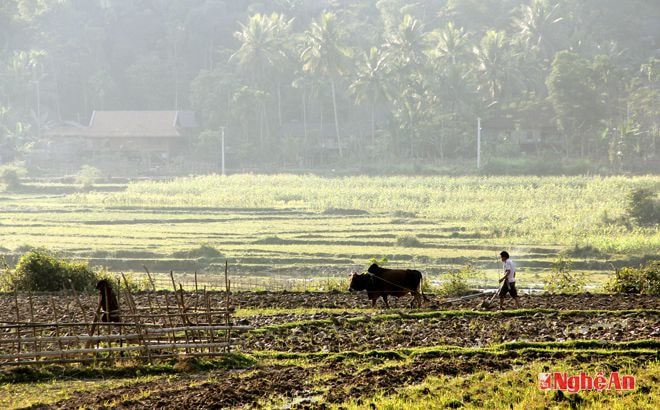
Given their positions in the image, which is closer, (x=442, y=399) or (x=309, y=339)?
(x=442, y=399)

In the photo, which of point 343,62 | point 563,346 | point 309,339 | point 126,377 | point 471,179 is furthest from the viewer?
point 343,62

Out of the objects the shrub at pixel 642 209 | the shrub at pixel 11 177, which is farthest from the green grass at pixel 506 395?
the shrub at pixel 11 177

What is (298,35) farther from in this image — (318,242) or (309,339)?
(309,339)

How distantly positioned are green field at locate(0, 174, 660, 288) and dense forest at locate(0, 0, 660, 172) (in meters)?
8.13

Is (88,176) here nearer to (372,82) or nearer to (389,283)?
(372,82)

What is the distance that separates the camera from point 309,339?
14.6 m

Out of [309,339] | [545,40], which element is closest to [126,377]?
[309,339]

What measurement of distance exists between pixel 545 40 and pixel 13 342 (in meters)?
55.3

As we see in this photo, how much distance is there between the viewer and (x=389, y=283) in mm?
17594

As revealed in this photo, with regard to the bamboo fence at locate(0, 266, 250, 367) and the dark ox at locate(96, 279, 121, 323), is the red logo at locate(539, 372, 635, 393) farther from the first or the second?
the dark ox at locate(96, 279, 121, 323)

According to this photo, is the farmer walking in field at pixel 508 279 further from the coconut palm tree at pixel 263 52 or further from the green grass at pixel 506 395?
the coconut palm tree at pixel 263 52

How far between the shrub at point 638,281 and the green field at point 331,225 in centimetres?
429

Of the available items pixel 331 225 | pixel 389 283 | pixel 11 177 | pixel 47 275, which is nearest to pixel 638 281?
pixel 389 283

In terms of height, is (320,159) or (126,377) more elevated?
(320,159)
